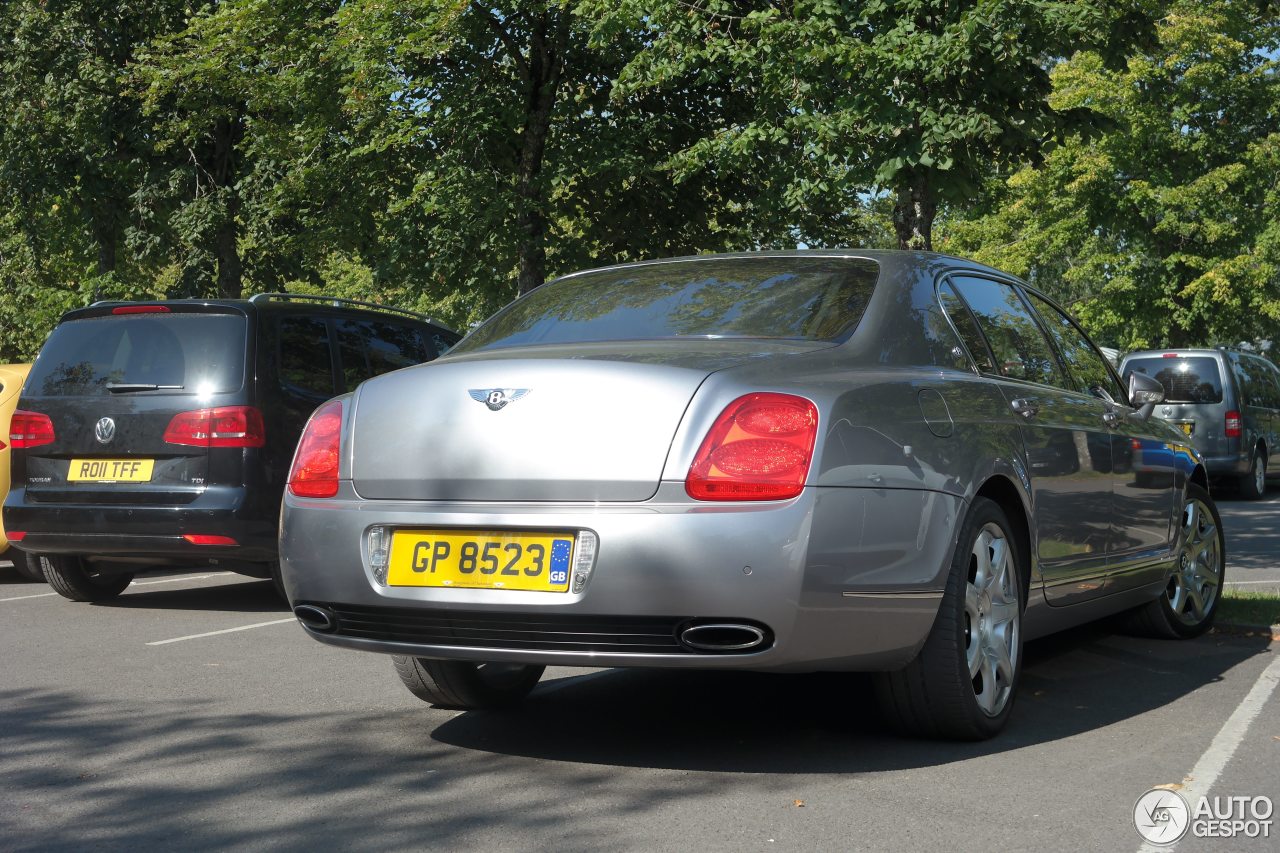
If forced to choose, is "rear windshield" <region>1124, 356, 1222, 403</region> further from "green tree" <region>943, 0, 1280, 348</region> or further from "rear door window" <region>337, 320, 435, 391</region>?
"green tree" <region>943, 0, 1280, 348</region>

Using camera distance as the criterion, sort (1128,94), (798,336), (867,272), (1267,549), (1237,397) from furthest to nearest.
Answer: (1128,94), (1237,397), (1267,549), (867,272), (798,336)

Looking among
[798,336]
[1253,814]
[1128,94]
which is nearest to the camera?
[1253,814]

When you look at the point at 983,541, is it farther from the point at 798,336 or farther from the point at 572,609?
the point at 572,609

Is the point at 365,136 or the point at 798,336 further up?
the point at 365,136

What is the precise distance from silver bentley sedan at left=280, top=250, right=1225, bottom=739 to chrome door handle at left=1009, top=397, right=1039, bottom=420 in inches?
0.6

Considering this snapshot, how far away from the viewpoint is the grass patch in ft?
23.5

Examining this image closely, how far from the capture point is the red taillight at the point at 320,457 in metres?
4.59

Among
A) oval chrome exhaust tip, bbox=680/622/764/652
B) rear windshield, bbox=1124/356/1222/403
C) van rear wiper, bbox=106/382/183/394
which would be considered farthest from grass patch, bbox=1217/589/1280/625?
rear windshield, bbox=1124/356/1222/403

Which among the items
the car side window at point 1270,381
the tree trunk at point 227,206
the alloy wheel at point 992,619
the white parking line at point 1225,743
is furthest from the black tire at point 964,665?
the tree trunk at point 227,206

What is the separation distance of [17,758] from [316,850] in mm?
1552

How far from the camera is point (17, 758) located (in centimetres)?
460

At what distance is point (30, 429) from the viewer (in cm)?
861

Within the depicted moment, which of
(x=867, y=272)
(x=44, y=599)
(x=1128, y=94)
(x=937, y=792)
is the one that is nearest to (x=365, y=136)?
(x=44, y=599)

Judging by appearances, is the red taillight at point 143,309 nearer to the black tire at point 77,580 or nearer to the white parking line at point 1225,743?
the black tire at point 77,580
